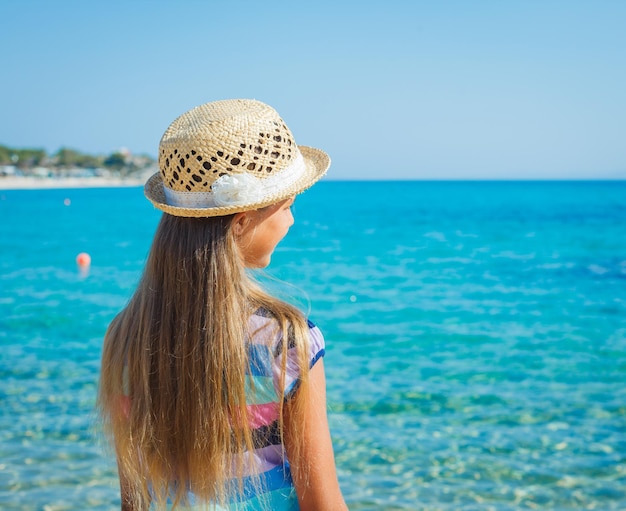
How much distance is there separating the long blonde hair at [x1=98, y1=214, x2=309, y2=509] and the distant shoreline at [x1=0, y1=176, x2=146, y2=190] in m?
93.8

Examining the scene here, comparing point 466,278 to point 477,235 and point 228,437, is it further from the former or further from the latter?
point 228,437

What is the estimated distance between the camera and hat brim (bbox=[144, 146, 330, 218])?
1487 mm

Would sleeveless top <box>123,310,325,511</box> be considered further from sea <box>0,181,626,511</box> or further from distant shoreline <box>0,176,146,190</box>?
distant shoreline <box>0,176,146,190</box>

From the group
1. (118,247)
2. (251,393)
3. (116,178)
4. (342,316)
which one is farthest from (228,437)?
(116,178)

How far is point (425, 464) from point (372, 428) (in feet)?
2.19

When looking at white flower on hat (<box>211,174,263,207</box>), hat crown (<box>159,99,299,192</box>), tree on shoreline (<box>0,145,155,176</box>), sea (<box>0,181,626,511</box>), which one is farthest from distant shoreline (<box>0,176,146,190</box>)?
white flower on hat (<box>211,174,263,207</box>)

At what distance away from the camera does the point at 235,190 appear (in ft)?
4.85

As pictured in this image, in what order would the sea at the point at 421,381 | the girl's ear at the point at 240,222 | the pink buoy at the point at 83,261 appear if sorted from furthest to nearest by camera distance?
the pink buoy at the point at 83,261 < the sea at the point at 421,381 < the girl's ear at the point at 240,222

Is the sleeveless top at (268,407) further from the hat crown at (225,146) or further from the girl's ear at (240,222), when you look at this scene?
the hat crown at (225,146)

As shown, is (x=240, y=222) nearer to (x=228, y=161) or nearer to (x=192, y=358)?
(x=228, y=161)

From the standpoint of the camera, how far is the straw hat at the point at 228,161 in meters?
1.49

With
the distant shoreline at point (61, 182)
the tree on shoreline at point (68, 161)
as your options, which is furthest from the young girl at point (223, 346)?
the tree on shoreline at point (68, 161)

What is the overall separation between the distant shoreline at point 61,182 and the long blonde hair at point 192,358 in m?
93.8

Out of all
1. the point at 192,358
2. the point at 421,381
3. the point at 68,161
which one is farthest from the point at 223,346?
the point at 68,161
